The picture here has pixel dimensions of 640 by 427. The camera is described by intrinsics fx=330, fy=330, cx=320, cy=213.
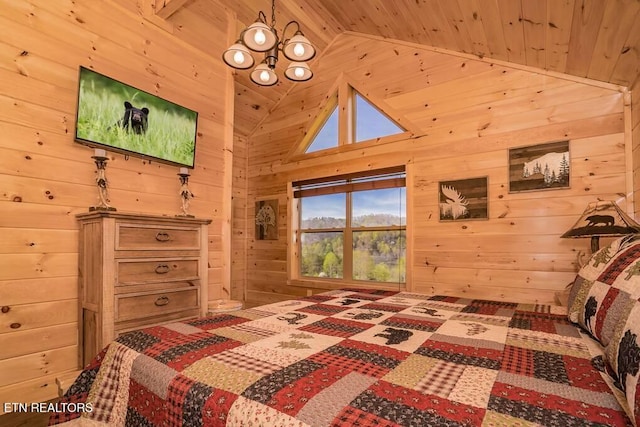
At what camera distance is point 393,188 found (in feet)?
11.6

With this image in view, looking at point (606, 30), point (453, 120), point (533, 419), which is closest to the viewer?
point (533, 419)

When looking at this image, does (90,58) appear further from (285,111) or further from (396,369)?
(396,369)

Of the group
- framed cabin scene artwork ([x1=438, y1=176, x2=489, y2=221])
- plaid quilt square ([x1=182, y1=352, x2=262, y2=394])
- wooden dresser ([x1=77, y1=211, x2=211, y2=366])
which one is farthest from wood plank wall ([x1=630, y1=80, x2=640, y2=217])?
wooden dresser ([x1=77, y1=211, x2=211, y2=366])

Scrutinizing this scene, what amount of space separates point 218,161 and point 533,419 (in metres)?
3.13

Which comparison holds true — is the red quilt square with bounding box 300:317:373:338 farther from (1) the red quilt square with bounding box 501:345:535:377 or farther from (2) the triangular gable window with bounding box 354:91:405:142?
(2) the triangular gable window with bounding box 354:91:405:142

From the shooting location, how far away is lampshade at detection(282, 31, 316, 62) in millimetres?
2039

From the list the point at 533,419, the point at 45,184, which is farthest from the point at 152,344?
the point at 45,184

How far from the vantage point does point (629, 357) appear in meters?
0.76

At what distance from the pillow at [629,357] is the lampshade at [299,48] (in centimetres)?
197

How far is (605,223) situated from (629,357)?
1622 mm

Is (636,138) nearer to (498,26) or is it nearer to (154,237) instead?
(498,26)

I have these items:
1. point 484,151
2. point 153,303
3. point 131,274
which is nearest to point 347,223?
point 484,151

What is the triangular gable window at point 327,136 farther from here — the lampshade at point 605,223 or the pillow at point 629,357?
the pillow at point 629,357

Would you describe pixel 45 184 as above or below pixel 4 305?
above
